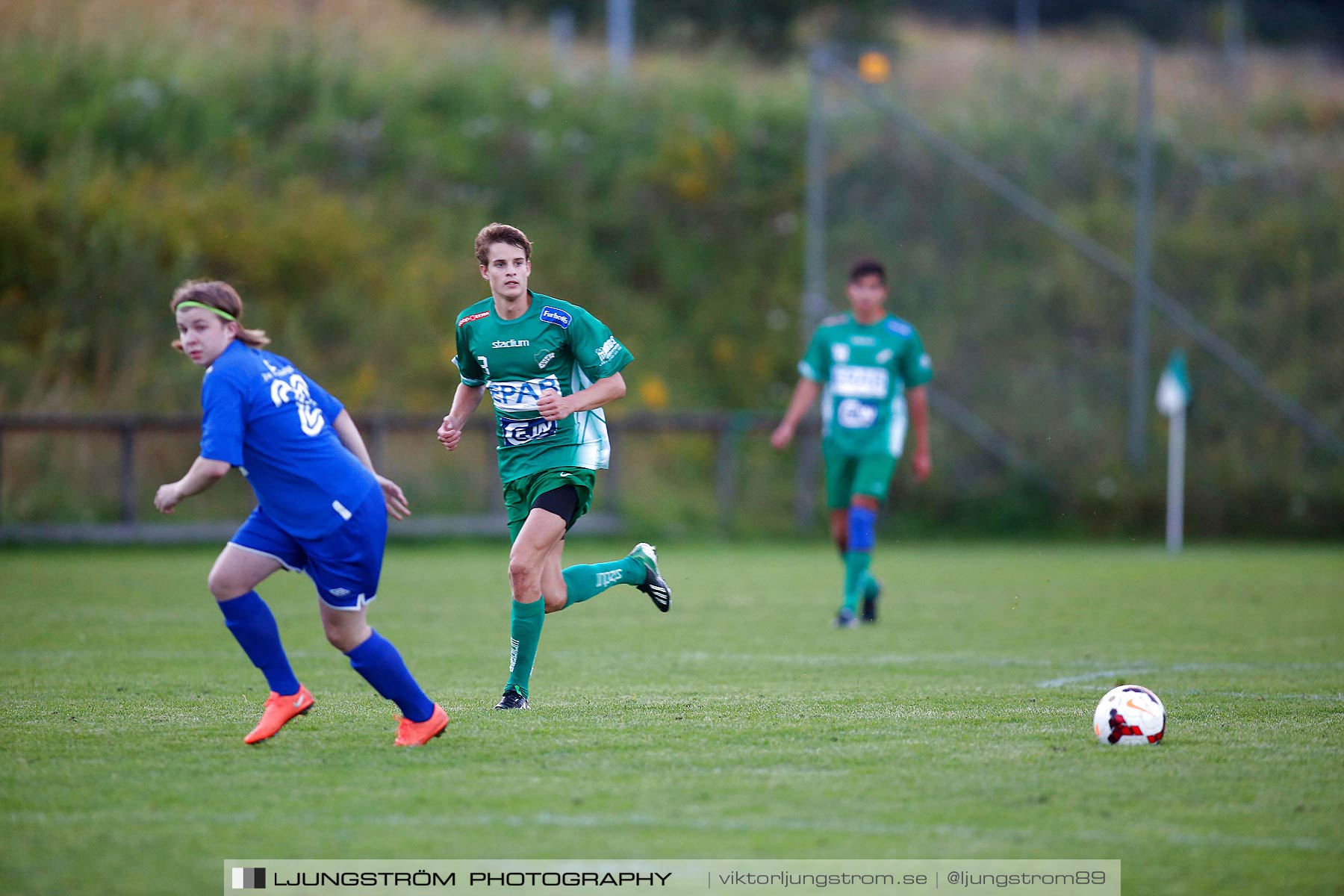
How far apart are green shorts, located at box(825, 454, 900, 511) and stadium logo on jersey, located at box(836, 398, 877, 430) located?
21cm

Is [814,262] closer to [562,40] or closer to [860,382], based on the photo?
[860,382]

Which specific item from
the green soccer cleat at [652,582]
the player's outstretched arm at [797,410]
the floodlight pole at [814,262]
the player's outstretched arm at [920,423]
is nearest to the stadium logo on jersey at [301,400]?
the green soccer cleat at [652,582]

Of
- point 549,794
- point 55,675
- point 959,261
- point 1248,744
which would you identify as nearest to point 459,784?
point 549,794

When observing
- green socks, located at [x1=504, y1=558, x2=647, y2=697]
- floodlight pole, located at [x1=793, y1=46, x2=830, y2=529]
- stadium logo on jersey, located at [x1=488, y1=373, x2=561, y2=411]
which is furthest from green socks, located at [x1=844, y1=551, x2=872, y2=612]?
floodlight pole, located at [x1=793, y1=46, x2=830, y2=529]

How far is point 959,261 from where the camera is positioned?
1938 cm

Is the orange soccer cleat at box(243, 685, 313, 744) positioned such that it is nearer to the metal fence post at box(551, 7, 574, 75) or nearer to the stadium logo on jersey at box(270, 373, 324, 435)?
the stadium logo on jersey at box(270, 373, 324, 435)

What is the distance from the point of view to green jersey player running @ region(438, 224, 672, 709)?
6234 mm

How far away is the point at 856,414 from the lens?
10336 mm

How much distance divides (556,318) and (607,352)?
0.86 ft

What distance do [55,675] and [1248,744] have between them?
A: 5.43m

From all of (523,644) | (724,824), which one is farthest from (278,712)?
(724,824)

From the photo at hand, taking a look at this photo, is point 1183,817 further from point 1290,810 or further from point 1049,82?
point 1049,82

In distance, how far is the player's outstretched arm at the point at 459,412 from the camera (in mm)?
6333

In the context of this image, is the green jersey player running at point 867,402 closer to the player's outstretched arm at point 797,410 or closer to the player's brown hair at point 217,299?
the player's outstretched arm at point 797,410
